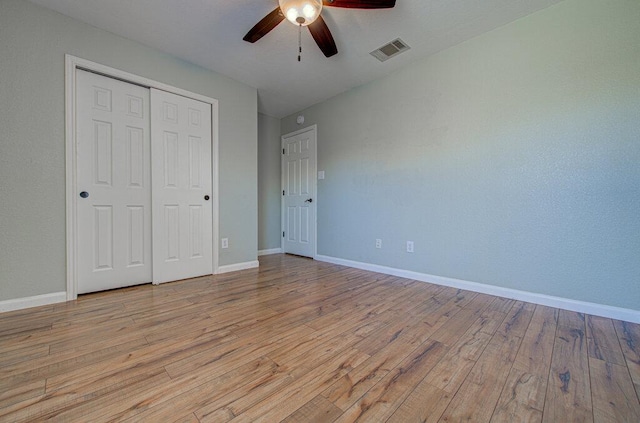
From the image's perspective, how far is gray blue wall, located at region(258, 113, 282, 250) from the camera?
14.3 ft

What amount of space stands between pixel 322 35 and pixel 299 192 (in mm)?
2519

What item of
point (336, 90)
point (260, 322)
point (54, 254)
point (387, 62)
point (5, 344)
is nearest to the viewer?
point (5, 344)

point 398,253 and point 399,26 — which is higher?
point 399,26

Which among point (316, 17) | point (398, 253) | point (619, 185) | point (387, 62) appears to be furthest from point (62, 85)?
point (619, 185)

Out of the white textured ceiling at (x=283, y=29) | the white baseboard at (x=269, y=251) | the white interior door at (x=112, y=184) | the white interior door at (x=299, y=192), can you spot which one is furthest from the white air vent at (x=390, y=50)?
the white baseboard at (x=269, y=251)

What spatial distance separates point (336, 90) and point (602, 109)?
2.67 metres

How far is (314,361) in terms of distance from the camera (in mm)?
1298

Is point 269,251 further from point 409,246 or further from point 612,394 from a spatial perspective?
point 612,394

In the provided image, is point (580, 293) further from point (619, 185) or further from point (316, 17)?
point (316, 17)

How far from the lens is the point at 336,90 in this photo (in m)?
3.49

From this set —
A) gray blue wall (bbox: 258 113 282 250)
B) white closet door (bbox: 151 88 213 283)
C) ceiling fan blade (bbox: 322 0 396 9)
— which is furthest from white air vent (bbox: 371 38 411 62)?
gray blue wall (bbox: 258 113 282 250)

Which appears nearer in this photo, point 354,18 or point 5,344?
point 5,344

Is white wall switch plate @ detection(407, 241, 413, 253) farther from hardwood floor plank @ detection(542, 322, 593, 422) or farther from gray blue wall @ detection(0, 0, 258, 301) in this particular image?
gray blue wall @ detection(0, 0, 258, 301)

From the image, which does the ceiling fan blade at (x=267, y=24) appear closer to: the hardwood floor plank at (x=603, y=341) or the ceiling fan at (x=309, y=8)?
the ceiling fan at (x=309, y=8)
